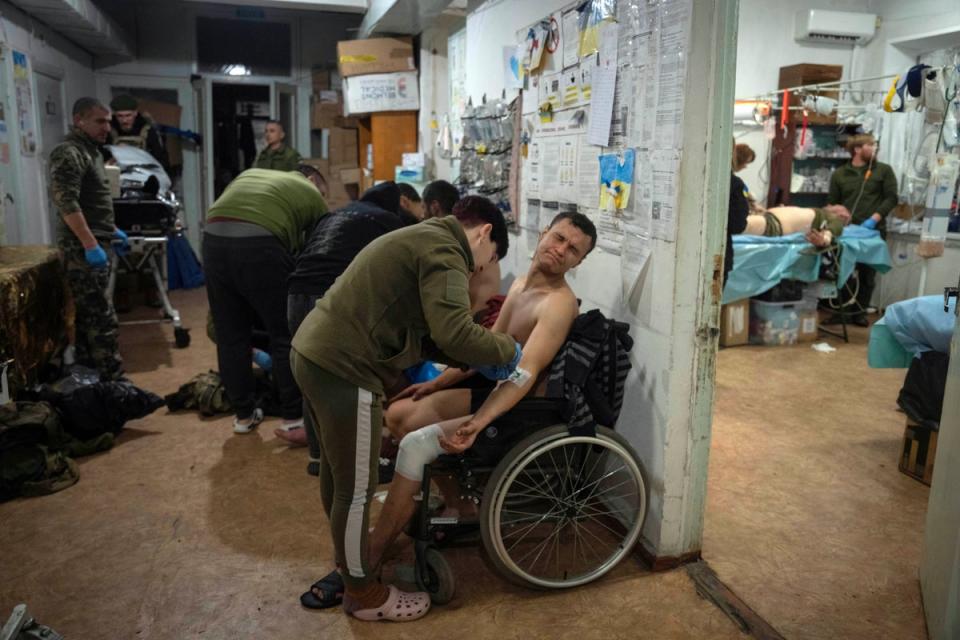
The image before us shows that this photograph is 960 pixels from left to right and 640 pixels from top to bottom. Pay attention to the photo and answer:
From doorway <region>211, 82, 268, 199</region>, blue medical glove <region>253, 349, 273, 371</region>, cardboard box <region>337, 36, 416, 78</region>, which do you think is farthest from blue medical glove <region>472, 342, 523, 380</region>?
doorway <region>211, 82, 268, 199</region>

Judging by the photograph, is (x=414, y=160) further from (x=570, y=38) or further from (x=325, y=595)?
(x=325, y=595)

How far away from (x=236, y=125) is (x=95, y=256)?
4918 millimetres

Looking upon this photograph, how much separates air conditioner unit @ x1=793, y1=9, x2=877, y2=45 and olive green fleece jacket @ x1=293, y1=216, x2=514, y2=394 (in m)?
5.60

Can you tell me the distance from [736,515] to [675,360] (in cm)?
90

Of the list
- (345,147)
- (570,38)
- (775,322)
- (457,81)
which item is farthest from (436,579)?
(345,147)

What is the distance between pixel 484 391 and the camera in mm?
2258

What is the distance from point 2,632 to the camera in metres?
1.45

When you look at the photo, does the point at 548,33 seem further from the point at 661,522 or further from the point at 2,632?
the point at 2,632

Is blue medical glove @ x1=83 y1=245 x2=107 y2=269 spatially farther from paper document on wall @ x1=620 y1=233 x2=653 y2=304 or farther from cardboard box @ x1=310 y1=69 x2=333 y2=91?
cardboard box @ x1=310 y1=69 x2=333 y2=91

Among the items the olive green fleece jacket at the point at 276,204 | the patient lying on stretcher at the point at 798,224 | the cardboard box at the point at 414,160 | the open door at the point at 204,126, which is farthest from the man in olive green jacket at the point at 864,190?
the open door at the point at 204,126

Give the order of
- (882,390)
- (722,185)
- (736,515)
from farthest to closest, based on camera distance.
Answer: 1. (882,390)
2. (736,515)
3. (722,185)

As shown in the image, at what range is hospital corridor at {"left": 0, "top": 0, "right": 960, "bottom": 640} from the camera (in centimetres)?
195

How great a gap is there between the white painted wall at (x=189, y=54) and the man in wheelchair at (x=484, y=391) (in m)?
5.99

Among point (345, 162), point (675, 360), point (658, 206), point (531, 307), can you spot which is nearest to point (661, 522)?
point (675, 360)
